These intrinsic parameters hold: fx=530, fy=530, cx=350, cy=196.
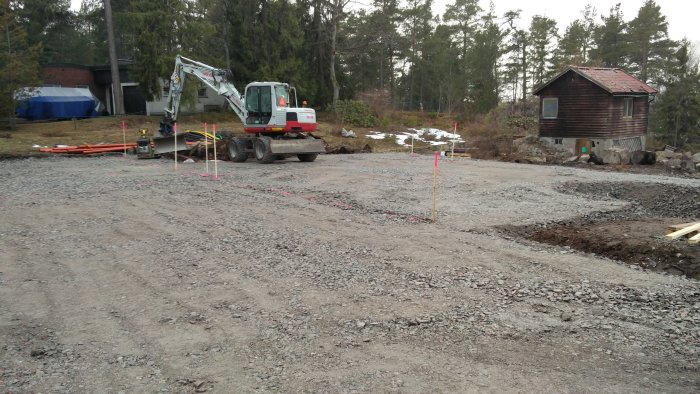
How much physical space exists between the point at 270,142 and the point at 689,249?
48.2 feet

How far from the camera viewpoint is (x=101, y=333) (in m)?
5.33

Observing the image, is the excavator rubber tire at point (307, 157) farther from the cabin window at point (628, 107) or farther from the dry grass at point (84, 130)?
the cabin window at point (628, 107)

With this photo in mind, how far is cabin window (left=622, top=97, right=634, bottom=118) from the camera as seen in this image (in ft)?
104

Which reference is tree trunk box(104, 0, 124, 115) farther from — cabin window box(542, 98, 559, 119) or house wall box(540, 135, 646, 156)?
house wall box(540, 135, 646, 156)

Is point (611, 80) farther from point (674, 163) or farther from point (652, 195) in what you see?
point (652, 195)

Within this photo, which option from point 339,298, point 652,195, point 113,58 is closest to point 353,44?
point 113,58

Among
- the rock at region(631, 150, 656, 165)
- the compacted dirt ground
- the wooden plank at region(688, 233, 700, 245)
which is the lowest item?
the compacted dirt ground

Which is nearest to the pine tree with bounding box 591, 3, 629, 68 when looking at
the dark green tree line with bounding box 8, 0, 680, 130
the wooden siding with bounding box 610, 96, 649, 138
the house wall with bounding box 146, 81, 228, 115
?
the dark green tree line with bounding box 8, 0, 680, 130

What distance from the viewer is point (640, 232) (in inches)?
358

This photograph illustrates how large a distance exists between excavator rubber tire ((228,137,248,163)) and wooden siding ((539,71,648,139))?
2013cm

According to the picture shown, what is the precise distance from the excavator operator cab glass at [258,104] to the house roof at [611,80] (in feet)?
62.5

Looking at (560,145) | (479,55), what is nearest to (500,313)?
(560,145)

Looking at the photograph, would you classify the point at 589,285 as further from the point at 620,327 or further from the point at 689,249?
the point at 689,249

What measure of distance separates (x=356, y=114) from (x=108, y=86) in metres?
19.8
